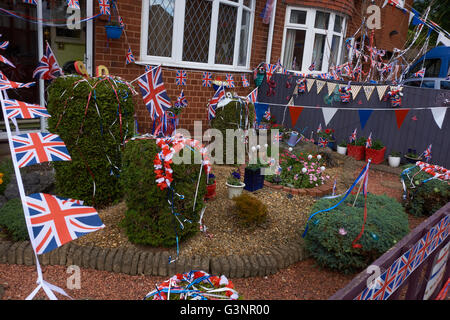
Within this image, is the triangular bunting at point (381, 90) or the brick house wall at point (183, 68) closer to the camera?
the brick house wall at point (183, 68)

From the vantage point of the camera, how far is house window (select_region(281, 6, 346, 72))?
960 cm

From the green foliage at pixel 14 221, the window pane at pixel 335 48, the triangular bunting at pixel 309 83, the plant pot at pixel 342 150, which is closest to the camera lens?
the green foliage at pixel 14 221

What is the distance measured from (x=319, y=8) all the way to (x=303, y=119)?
346cm

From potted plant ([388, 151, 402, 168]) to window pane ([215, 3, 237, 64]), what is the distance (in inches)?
160

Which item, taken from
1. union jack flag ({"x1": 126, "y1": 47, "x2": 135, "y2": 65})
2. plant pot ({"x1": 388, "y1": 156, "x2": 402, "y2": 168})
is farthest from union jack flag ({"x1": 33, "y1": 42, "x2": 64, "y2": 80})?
plant pot ({"x1": 388, "y1": 156, "x2": 402, "y2": 168})

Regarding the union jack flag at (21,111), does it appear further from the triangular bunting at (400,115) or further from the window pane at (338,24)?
the window pane at (338,24)

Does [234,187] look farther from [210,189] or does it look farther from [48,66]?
[48,66]

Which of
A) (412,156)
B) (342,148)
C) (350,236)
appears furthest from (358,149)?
(350,236)

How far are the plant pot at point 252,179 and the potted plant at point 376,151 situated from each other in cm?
351

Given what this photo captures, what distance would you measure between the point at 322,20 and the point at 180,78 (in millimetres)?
5304

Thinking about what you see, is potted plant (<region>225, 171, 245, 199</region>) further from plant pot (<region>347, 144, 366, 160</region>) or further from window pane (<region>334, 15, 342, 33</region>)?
window pane (<region>334, 15, 342, 33</region>)

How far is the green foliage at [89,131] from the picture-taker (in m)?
3.58

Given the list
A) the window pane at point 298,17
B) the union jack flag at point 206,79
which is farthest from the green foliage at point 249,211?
the window pane at point 298,17

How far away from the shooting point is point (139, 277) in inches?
118
